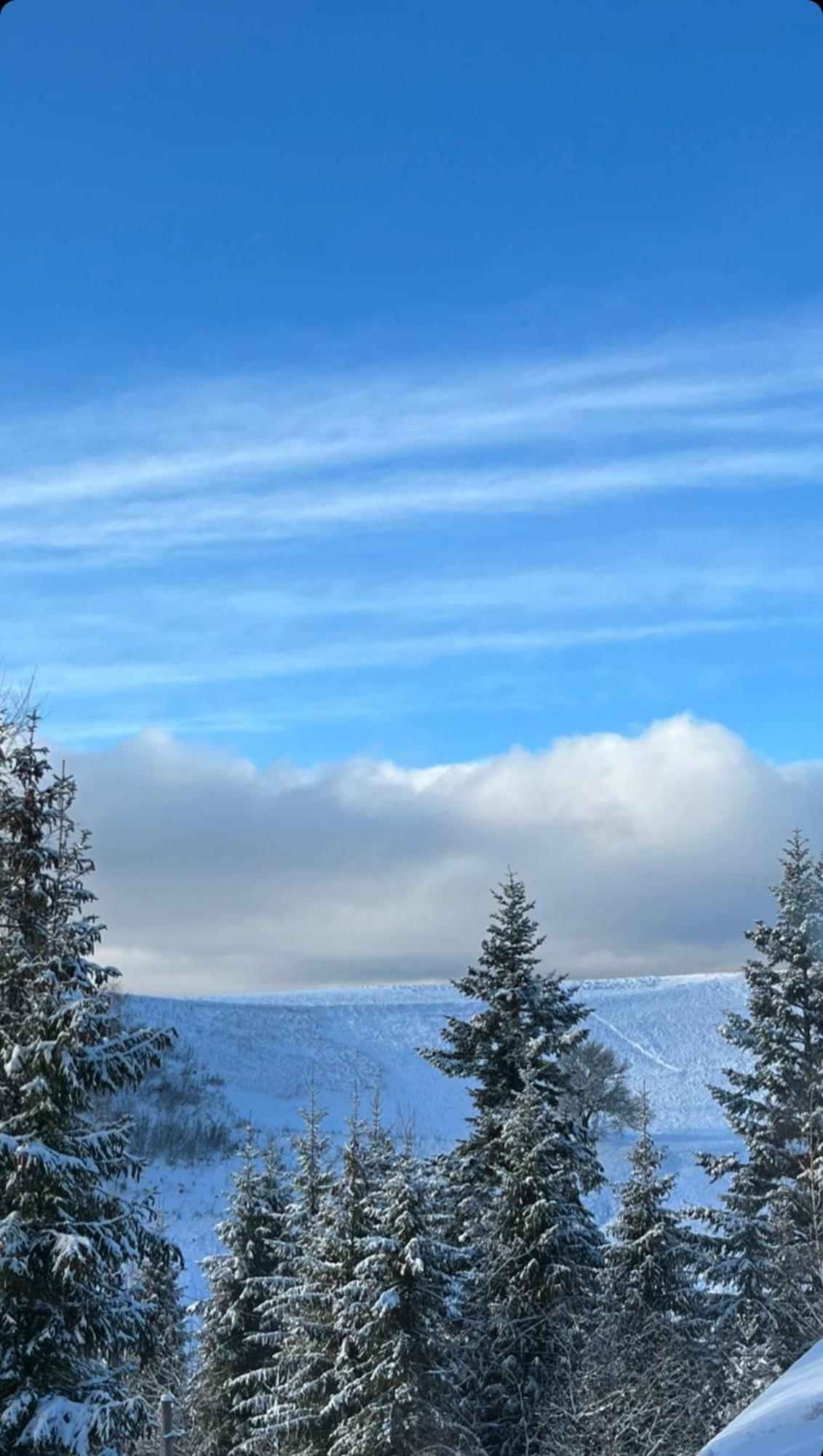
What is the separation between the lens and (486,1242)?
2295 centimetres

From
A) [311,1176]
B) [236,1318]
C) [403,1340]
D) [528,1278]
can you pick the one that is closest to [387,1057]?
[236,1318]

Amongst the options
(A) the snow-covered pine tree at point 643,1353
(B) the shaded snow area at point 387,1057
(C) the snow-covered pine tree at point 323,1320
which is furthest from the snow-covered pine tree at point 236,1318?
(B) the shaded snow area at point 387,1057

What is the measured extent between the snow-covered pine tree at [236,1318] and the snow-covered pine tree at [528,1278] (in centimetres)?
728

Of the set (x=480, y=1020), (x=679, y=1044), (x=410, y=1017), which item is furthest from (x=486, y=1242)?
(x=410, y=1017)

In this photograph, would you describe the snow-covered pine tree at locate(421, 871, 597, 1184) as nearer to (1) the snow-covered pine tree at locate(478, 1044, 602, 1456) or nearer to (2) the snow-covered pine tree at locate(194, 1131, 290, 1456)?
(1) the snow-covered pine tree at locate(478, 1044, 602, 1456)

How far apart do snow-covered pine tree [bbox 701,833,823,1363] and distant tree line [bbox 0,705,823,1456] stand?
6cm

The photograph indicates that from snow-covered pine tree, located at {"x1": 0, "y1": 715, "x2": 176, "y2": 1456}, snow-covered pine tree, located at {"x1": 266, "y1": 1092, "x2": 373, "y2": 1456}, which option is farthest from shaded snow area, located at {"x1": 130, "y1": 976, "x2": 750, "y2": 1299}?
snow-covered pine tree, located at {"x1": 0, "y1": 715, "x2": 176, "y2": 1456}

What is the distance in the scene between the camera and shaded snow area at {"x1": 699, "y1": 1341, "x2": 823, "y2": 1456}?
8695 millimetres

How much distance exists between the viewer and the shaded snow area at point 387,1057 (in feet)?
209

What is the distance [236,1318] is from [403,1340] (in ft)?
29.1

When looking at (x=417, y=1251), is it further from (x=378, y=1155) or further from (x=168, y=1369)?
(x=168, y=1369)

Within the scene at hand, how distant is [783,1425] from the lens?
31.0ft

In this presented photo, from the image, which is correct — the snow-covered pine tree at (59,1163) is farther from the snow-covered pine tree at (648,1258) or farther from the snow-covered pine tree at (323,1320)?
the snow-covered pine tree at (648,1258)

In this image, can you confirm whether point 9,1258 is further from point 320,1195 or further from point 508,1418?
point 320,1195
